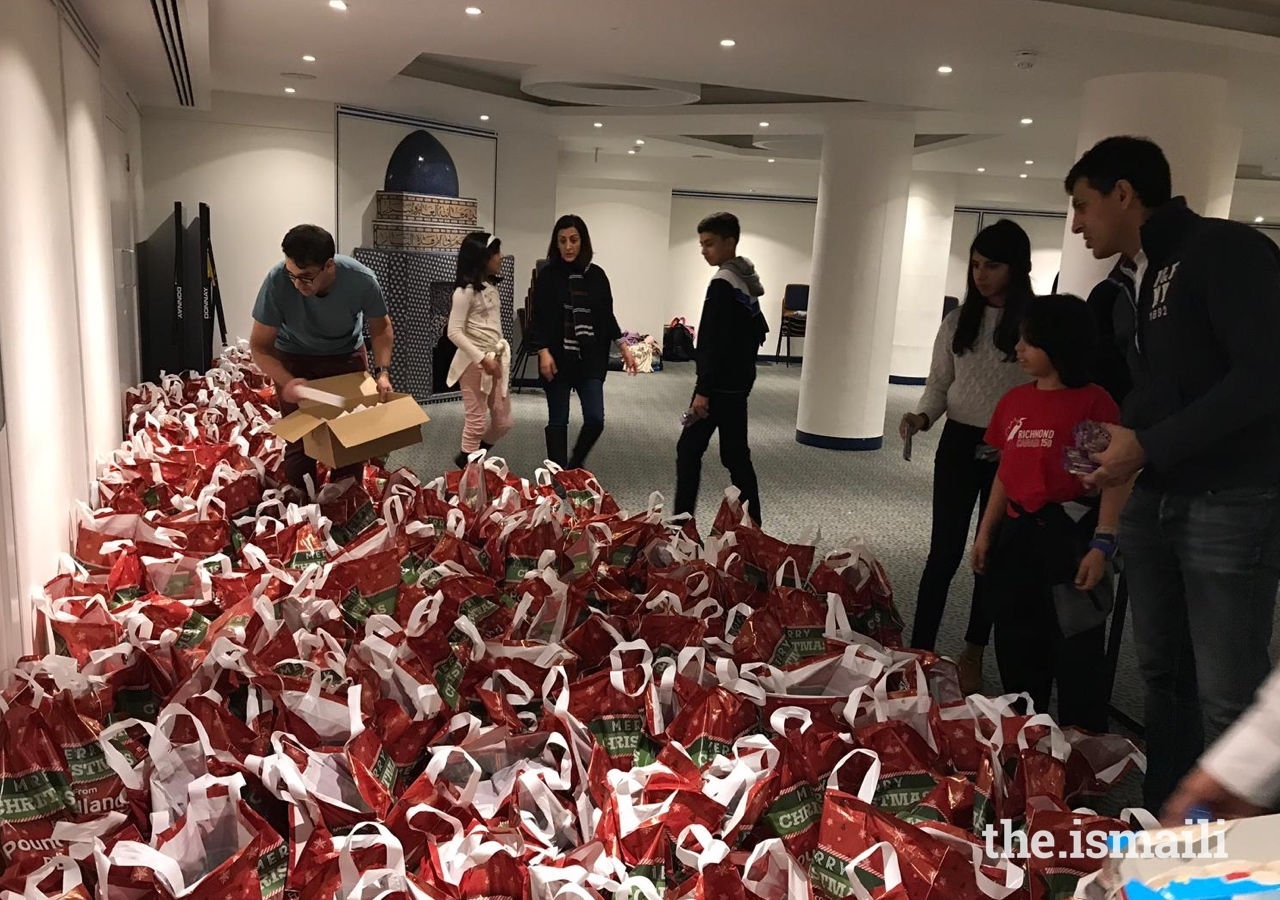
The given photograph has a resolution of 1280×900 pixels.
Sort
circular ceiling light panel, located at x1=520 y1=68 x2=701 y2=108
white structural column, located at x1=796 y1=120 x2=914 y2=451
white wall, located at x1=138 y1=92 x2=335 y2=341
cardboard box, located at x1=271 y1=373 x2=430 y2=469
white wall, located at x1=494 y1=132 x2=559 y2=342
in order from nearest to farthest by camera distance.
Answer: cardboard box, located at x1=271 y1=373 x2=430 y2=469, white structural column, located at x1=796 y1=120 x2=914 y2=451, circular ceiling light panel, located at x1=520 y1=68 x2=701 y2=108, white wall, located at x1=138 y1=92 x2=335 y2=341, white wall, located at x1=494 y1=132 x2=559 y2=342

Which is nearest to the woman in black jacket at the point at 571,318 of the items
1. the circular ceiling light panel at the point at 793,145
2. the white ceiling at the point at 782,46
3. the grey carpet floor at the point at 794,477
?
the grey carpet floor at the point at 794,477

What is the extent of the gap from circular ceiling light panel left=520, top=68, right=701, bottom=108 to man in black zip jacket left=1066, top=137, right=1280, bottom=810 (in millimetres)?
5199

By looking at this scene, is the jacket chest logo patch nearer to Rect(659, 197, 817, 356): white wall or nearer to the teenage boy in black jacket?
the teenage boy in black jacket

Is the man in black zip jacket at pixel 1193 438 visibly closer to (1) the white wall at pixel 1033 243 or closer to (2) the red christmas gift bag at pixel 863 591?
(2) the red christmas gift bag at pixel 863 591

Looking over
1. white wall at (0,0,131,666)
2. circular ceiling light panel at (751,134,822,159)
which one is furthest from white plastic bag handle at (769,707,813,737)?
circular ceiling light panel at (751,134,822,159)

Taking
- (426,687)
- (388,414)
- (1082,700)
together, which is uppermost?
(388,414)

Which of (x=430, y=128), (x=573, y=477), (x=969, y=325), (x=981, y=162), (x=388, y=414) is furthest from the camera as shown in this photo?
(x=981, y=162)

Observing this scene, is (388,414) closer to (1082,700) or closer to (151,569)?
(151,569)

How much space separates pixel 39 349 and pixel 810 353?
516 cm

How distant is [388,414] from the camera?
9.96ft

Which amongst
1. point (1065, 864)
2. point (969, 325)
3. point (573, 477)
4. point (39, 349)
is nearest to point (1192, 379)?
point (1065, 864)

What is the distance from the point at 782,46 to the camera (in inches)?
183

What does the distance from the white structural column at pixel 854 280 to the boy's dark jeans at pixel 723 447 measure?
2972mm

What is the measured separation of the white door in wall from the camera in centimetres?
469
